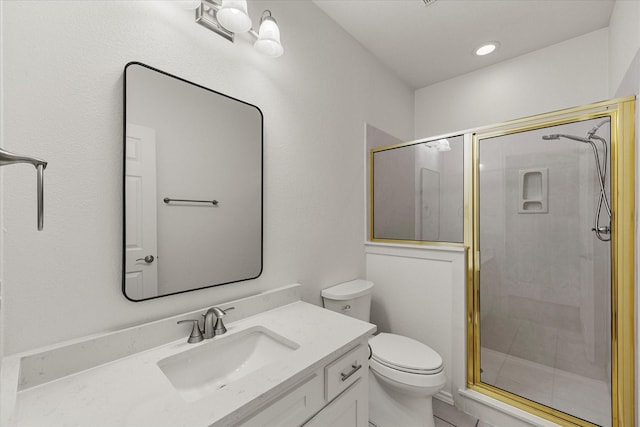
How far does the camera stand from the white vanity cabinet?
80cm

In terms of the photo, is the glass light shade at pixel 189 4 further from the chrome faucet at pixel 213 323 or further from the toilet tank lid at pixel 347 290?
the toilet tank lid at pixel 347 290

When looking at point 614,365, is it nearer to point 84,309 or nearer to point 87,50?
point 84,309

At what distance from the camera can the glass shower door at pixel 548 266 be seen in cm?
141

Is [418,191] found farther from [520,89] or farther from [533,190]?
[520,89]

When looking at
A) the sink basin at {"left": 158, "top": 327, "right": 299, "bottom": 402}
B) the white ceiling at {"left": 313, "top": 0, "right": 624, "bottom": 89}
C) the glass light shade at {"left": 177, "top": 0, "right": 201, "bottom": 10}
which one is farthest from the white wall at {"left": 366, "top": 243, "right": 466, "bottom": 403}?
the glass light shade at {"left": 177, "top": 0, "right": 201, "bottom": 10}

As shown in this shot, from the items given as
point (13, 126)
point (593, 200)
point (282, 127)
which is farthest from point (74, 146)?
point (593, 200)

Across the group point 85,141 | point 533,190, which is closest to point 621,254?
point 533,190

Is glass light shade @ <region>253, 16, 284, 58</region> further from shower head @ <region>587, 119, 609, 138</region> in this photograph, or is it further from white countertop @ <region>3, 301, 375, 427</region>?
shower head @ <region>587, 119, 609, 138</region>

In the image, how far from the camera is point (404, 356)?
1.51 m

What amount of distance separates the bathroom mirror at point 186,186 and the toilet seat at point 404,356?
33.8 inches

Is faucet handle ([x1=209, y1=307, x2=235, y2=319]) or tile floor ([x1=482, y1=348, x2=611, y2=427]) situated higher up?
faucet handle ([x1=209, y1=307, x2=235, y2=319])

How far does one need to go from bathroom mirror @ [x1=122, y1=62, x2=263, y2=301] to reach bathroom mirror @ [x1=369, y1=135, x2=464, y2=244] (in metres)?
1.11

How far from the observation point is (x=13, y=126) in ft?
2.54

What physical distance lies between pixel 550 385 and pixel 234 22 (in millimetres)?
2464
